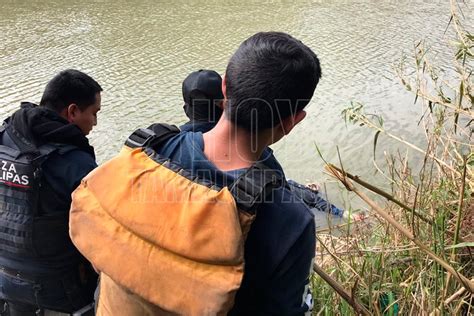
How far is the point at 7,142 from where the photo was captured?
1.91m

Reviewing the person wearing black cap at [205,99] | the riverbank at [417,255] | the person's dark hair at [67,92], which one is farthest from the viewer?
the person wearing black cap at [205,99]

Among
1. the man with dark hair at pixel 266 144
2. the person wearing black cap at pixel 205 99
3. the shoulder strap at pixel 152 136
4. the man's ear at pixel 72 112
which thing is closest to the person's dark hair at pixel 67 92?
the man's ear at pixel 72 112

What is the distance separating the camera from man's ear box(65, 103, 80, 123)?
2.18 m

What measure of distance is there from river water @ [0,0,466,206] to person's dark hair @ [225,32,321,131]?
2714 mm

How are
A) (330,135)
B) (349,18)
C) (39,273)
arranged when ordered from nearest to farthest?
1. (39,273)
2. (330,135)
3. (349,18)

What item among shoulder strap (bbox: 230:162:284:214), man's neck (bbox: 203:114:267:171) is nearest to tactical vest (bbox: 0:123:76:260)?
man's neck (bbox: 203:114:267:171)

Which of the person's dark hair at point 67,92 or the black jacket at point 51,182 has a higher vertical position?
the person's dark hair at point 67,92

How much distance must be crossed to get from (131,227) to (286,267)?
1.27 feet

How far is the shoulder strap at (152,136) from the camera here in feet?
4.10

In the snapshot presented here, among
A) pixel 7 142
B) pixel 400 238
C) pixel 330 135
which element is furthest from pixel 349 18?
pixel 7 142

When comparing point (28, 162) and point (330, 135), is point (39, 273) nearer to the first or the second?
point (28, 162)

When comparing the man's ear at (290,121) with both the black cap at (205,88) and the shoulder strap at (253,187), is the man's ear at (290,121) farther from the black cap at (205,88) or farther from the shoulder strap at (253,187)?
the black cap at (205,88)

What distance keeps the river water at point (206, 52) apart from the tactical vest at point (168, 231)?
9.59ft

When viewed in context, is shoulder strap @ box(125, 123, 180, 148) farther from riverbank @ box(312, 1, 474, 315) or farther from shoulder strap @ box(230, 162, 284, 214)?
riverbank @ box(312, 1, 474, 315)
